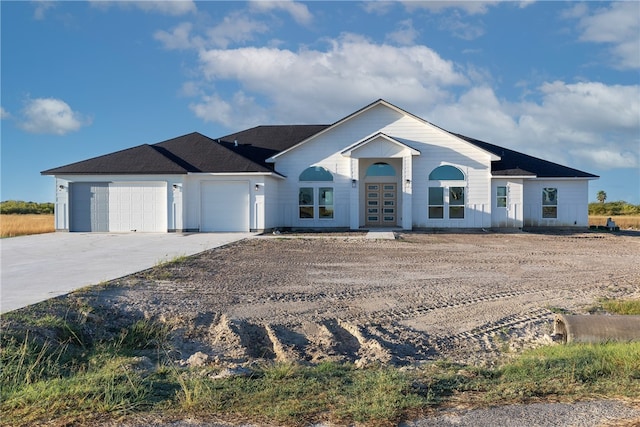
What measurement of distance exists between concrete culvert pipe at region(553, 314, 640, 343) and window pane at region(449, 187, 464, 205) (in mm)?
20218

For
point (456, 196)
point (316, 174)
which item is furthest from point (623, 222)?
point (316, 174)

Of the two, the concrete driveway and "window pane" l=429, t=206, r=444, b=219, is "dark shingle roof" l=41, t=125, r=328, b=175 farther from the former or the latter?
"window pane" l=429, t=206, r=444, b=219

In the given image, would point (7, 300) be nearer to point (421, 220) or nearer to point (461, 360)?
point (461, 360)

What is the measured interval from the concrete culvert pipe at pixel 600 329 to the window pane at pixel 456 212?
20218mm

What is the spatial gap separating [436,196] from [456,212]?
131 cm

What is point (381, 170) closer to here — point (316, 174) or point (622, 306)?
point (316, 174)

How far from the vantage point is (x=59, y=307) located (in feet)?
27.4

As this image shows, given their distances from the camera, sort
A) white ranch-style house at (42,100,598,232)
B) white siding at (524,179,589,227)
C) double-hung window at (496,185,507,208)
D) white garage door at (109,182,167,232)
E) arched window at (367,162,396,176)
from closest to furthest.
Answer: white garage door at (109,182,167,232) < white ranch-style house at (42,100,598,232) < double-hung window at (496,185,507,208) < white siding at (524,179,589,227) < arched window at (367,162,396,176)

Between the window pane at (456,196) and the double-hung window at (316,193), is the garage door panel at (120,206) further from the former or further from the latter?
the window pane at (456,196)

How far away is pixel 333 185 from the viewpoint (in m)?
27.9

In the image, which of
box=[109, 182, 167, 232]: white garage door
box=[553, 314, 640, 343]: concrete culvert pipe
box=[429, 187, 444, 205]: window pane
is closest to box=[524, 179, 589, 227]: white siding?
box=[429, 187, 444, 205]: window pane

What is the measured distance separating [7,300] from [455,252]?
13.1 meters

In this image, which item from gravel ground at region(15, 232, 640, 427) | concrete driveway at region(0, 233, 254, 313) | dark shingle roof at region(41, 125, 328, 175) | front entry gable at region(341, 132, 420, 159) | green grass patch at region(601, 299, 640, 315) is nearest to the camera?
gravel ground at region(15, 232, 640, 427)

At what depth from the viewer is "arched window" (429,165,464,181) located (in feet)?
89.9
